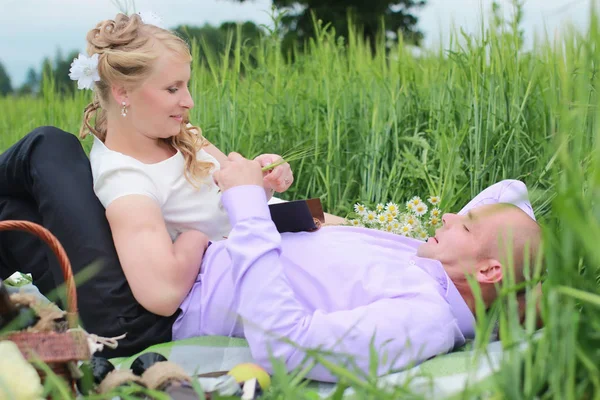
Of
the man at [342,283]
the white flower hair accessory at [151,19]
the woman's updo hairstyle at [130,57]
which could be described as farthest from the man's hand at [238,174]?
the white flower hair accessory at [151,19]

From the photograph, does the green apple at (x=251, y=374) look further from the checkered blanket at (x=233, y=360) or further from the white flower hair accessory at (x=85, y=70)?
the white flower hair accessory at (x=85, y=70)

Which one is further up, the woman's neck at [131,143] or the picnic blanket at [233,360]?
the woman's neck at [131,143]

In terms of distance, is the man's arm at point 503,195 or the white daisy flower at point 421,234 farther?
the white daisy flower at point 421,234

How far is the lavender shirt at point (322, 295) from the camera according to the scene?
1930 mm

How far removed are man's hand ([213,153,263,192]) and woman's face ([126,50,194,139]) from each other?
39 centimetres

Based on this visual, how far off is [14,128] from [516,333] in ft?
21.2

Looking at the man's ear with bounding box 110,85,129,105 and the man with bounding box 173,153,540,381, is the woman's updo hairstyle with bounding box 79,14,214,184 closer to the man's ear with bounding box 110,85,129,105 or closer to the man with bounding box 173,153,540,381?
the man's ear with bounding box 110,85,129,105

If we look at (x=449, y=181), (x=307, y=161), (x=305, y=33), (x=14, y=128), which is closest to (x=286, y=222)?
(x=449, y=181)

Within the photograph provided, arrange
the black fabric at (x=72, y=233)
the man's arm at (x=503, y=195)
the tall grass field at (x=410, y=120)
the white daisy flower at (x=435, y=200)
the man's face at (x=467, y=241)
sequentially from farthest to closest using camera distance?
the tall grass field at (x=410, y=120) → the white daisy flower at (x=435, y=200) → the man's arm at (x=503, y=195) → the black fabric at (x=72, y=233) → the man's face at (x=467, y=241)

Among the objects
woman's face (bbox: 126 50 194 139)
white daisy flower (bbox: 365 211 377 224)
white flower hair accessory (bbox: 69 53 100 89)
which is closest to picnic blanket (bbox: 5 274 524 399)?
woman's face (bbox: 126 50 194 139)

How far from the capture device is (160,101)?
8.20 ft

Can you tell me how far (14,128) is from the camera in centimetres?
703

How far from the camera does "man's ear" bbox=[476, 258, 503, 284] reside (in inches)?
84.0

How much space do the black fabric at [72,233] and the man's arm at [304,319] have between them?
1.49 feet
